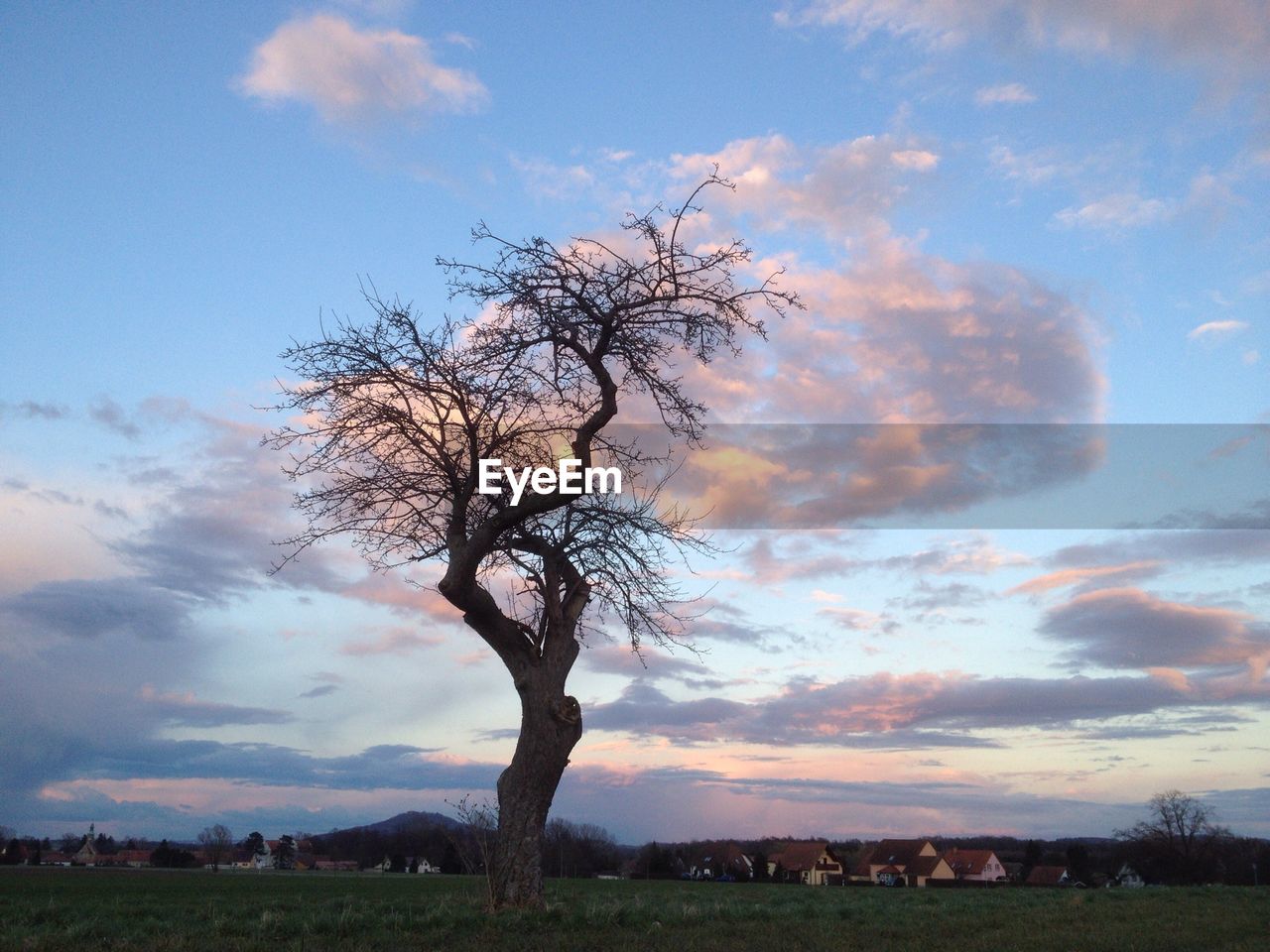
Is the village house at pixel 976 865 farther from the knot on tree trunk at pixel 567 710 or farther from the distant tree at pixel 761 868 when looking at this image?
the knot on tree trunk at pixel 567 710

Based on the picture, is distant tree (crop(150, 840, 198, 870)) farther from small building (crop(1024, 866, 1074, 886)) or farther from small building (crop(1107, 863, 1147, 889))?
small building (crop(1107, 863, 1147, 889))

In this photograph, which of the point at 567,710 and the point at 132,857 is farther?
the point at 132,857

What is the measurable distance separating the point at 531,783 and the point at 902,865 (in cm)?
6629

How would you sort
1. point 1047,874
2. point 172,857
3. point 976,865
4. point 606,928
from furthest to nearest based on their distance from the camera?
point 172,857
point 976,865
point 1047,874
point 606,928

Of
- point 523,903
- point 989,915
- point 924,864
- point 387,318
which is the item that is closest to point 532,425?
point 387,318

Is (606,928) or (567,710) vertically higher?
(567,710)

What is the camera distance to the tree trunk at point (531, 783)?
34.4 feet

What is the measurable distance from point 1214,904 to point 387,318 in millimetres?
18890

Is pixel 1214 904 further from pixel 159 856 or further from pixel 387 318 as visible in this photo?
pixel 159 856

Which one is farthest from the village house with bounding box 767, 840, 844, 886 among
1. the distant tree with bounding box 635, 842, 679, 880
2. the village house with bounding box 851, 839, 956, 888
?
the distant tree with bounding box 635, 842, 679, 880

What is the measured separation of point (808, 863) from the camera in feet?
243

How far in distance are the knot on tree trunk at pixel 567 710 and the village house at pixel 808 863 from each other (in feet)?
218

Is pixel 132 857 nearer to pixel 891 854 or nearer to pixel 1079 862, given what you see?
pixel 891 854

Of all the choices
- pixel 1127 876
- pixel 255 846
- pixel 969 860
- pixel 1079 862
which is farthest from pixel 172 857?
pixel 1127 876
